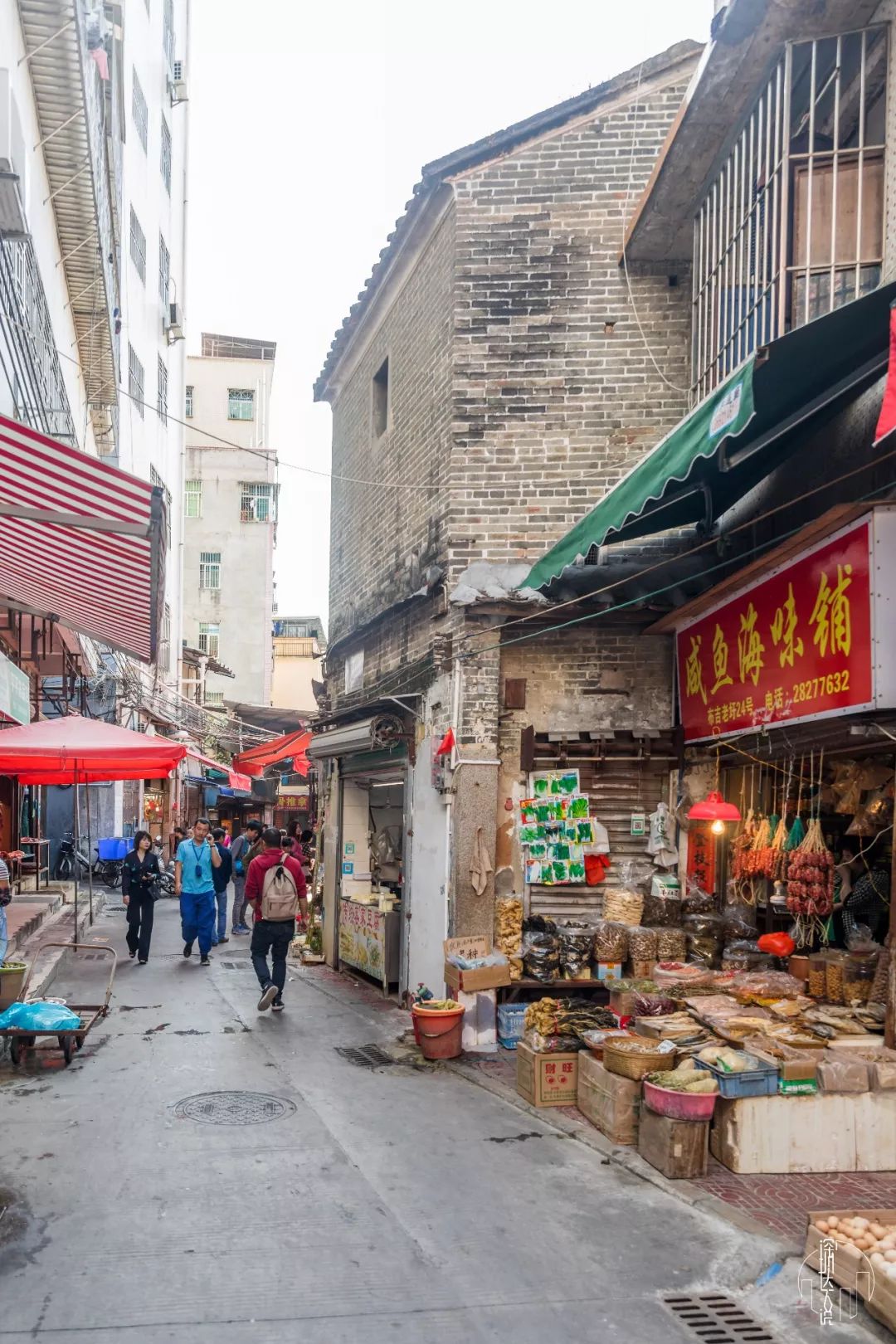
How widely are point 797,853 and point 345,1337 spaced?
15.5 feet

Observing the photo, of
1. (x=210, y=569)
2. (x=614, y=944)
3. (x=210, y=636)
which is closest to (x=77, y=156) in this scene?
(x=614, y=944)

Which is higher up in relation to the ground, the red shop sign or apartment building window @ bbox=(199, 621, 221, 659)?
apartment building window @ bbox=(199, 621, 221, 659)

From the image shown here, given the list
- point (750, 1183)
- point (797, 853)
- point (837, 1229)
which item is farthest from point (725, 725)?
point (837, 1229)

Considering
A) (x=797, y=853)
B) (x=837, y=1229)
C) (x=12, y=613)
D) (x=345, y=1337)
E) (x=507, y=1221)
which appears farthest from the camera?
(x=12, y=613)

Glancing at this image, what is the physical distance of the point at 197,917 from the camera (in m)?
15.0

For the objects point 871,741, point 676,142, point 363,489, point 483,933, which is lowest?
point 483,933

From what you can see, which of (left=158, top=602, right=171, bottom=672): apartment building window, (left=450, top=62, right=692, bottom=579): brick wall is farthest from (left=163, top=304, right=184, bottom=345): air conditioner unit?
(left=450, top=62, right=692, bottom=579): brick wall

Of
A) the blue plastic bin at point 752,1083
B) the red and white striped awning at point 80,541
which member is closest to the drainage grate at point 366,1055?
the blue plastic bin at point 752,1083

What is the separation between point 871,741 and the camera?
23.6 ft

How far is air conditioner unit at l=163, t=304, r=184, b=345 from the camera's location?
3212cm

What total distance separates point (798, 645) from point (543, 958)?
3814 millimetres

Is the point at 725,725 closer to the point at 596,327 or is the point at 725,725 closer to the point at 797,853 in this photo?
the point at 797,853

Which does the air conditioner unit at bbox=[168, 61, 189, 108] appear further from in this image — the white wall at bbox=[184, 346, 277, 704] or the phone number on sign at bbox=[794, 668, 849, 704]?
the phone number on sign at bbox=[794, 668, 849, 704]

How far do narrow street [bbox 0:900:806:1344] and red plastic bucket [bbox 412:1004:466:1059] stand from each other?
0.31 m
